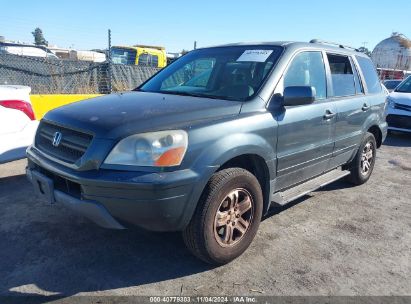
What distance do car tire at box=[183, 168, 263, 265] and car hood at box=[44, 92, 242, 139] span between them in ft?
1.65

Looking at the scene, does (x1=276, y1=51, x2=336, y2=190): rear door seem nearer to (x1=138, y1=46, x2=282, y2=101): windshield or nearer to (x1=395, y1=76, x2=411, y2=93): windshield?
(x1=138, y1=46, x2=282, y2=101): windshield

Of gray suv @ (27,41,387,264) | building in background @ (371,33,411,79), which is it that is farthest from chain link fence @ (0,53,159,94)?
building in background @ (371,33,411,79)

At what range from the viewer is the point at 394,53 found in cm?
3844

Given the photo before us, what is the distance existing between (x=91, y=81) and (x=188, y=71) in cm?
756

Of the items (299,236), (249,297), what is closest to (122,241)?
(249,297)

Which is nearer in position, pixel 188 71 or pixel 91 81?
pixel 188 71

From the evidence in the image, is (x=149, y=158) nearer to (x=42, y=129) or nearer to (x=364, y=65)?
(x=42, y=129)

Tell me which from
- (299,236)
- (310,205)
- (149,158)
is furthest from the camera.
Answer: (310,205)

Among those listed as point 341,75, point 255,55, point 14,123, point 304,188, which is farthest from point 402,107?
point 14,123

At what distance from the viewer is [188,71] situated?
4.38 meters

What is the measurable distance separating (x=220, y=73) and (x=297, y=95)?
0.91 metres

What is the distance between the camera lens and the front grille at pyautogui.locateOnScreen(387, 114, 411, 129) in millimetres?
9427

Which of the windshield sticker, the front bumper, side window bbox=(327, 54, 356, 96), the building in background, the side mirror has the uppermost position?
the building in background

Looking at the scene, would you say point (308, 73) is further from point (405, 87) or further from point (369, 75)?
point (405, 87)
